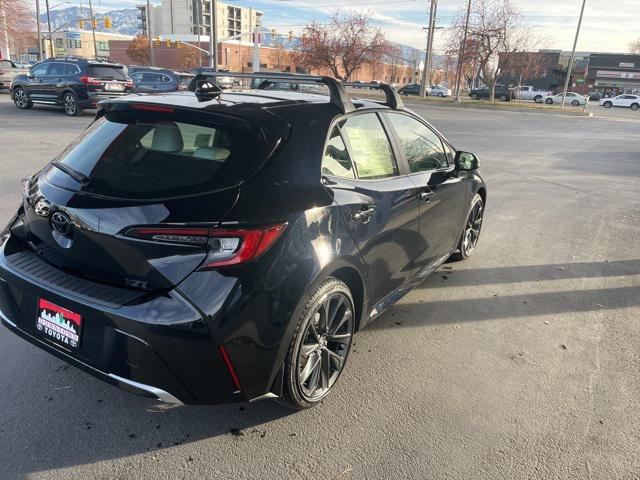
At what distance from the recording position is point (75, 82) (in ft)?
55.1

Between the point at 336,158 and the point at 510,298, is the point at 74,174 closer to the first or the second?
the point at 336,158

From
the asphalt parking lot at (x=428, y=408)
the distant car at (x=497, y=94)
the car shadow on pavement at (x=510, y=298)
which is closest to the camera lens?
the asphalt parking lot at (x=428, y=408)

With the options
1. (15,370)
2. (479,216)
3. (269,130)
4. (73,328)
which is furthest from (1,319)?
(479,216)

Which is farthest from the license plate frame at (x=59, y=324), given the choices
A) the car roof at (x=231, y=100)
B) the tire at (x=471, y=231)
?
the tire at (x=471, y=231)

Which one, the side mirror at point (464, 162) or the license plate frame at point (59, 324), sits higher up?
the side mirror at point (464, 162)

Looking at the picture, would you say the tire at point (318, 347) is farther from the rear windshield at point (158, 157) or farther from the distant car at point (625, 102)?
the distant car at point (625, 102)

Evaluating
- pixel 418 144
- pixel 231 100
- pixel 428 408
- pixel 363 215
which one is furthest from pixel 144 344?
pixel 418 144

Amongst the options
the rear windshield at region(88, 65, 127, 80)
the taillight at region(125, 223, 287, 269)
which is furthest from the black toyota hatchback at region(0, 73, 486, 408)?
the rear windshield at region(88, 65, 127, 80)

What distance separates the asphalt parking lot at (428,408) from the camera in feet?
8.14

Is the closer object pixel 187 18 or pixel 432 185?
pixel 432 185

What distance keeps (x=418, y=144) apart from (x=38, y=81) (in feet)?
58.7

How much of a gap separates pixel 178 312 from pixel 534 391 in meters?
2.26

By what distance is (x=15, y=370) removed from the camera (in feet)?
10.1

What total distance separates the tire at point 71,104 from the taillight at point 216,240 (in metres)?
17.1
